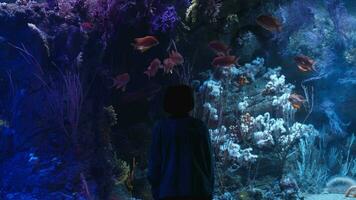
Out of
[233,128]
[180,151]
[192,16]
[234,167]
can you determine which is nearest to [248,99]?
[233,128]

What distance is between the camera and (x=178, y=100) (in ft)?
8.86

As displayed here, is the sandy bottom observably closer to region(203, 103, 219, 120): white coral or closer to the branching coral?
the branching coral

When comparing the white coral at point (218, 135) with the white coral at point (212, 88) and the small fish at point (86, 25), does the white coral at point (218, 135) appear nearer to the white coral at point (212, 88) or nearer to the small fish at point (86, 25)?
the white coral at point (212, 88)

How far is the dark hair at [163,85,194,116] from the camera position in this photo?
2.70 m

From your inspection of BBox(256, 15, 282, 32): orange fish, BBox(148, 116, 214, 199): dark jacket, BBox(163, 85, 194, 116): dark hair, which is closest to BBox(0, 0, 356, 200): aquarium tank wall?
BBox(256, 15, 282, 32): orange fish

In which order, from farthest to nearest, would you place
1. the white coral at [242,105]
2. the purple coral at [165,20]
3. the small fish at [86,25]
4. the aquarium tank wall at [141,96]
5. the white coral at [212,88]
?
the white coral at [242,105], the white coral at [212,88], the purple coral at [165,20], the small fish at [86,25], the aquarium tank wall at [141,96]

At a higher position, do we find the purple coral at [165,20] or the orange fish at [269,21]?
the purple coral at [165,20]

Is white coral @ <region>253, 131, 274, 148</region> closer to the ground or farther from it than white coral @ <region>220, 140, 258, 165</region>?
farther from it

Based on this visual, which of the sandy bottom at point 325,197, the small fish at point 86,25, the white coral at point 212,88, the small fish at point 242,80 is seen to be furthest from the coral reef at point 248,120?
the small fish at point 86,25

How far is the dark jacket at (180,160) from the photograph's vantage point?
2.67 metres

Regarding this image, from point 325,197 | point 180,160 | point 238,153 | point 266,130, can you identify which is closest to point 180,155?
point 180,160

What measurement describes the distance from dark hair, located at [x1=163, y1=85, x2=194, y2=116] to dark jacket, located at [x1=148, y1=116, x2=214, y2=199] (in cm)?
6

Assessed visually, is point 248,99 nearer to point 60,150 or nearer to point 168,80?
point 168,80

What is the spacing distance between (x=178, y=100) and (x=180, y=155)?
41 cm
